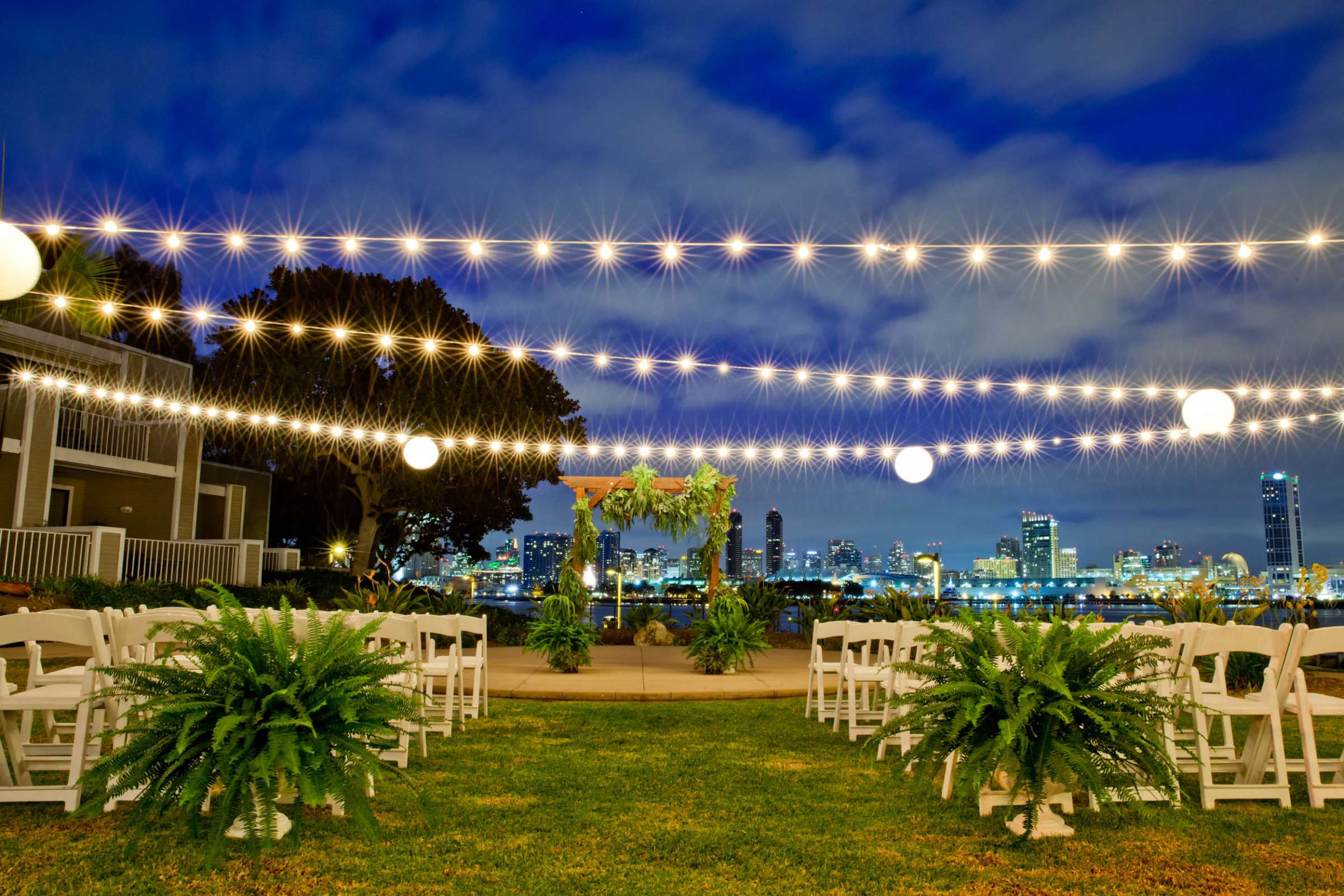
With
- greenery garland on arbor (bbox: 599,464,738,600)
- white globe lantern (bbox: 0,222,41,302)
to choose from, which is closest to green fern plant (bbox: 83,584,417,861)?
white globe lantern (bbox: 0,222,41,302)

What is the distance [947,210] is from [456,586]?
26.9ft

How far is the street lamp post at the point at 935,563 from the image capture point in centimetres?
1102

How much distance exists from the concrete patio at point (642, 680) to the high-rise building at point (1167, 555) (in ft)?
31.0

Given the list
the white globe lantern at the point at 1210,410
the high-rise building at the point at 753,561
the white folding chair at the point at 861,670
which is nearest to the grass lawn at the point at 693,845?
the white folding chair at the point at 861,670

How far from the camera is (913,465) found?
10.9m

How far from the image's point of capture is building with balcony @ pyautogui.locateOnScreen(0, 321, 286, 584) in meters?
13.3

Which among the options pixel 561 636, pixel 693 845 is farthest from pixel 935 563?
pixel 693 845

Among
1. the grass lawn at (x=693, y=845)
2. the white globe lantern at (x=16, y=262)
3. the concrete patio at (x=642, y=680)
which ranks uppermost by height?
the white globe lantern at (x=16, y=262)

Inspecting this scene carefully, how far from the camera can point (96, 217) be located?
628cm

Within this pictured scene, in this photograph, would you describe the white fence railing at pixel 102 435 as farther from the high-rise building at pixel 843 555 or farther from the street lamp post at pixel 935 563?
the high-rise building at pixel 843 555

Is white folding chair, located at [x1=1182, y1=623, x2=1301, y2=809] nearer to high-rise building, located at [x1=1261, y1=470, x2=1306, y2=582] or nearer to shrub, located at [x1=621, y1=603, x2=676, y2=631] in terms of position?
shrub, located at [x1=621, y1=603, x2=676, y2=631]

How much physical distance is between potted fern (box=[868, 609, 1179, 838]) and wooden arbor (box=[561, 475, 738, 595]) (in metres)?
8.05

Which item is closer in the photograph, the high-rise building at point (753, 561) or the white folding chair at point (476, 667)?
the white folding chair at point (476, 667)

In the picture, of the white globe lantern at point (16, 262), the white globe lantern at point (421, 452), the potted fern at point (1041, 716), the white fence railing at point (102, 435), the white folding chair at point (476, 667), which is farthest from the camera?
the white fence railing at point (102, 435)
